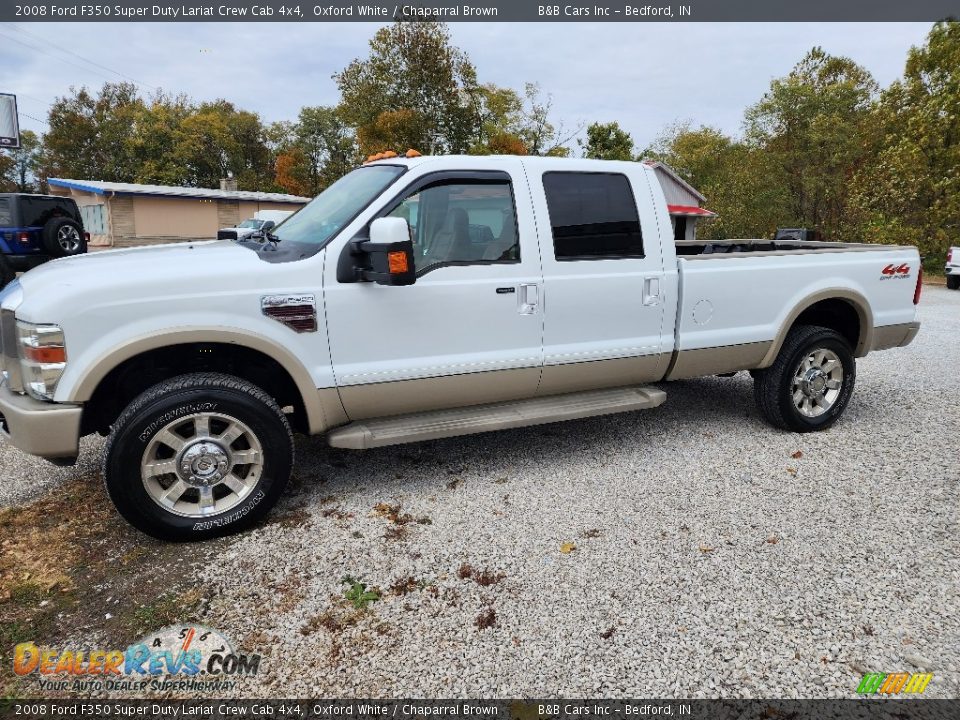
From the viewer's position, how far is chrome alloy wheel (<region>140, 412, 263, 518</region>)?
3.31 m

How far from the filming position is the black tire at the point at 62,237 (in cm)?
Result: 1347

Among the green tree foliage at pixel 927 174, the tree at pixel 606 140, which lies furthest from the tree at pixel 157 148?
the green tree foliage at pixel 927 174

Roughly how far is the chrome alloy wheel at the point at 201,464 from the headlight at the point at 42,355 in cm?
55

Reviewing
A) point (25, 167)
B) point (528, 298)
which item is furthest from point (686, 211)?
point (25, 167)

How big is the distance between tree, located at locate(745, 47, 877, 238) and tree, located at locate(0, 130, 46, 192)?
195 ft

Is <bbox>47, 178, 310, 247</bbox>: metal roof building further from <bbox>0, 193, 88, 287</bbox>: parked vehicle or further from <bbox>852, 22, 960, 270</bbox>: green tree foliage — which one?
<bbox>852, 22, 960, 270</bbox>: green tree foliage

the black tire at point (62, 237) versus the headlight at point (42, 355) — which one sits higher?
the black tire at point (62, 237)

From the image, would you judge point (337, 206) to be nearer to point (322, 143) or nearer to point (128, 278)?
point (128, 278)

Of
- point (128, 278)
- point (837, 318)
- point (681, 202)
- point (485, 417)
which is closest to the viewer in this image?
point (128, 278)

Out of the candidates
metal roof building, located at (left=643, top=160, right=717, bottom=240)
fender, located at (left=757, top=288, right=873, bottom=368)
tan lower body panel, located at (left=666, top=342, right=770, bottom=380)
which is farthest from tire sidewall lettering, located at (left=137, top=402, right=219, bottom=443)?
metal roof building, located at (left=643, top=160, right=717, bottom=240)

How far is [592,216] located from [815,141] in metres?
34.9

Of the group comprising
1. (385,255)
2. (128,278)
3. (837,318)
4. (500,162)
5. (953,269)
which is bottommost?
(837,318)

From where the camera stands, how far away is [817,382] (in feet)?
17.0

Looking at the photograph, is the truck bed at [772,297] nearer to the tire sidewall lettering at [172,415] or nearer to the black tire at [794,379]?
the black tire at [794,379]
